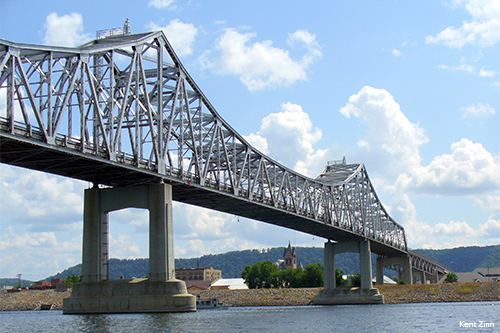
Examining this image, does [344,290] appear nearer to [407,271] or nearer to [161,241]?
[407,271]

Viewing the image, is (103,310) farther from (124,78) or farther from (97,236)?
(124,78)

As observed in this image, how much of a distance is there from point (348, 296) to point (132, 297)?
2743 inches

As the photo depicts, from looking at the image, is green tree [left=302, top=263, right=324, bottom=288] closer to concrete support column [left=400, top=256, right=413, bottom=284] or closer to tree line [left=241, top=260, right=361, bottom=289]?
tree line [left=241, top=260, right=361, bottom=289]

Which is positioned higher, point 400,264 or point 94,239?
point 94,239

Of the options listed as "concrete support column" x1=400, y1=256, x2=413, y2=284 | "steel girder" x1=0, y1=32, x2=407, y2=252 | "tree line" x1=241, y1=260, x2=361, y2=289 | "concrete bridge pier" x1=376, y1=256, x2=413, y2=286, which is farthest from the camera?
"tree line" x1=241, y1=260, x2=361, y2=289

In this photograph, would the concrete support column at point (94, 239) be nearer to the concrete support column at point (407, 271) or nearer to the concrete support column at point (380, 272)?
the concrete support column at point (380, 272)

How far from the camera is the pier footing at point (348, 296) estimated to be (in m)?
119

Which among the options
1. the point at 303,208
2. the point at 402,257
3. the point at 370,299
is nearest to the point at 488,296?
the point at 370,299

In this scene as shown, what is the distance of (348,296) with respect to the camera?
394ft

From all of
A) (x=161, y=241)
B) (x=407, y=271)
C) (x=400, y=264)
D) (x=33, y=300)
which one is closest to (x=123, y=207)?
(x=161, y=241)

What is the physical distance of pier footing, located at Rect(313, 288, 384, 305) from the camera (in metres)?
119

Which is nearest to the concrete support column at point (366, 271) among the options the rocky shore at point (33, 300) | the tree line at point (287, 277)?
the tree line at point (287, 277)

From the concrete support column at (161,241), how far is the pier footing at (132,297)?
87cm

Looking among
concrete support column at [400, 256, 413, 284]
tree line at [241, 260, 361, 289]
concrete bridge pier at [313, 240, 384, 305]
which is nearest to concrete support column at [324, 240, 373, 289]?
concrete bridge pier at [313, 240, 384, 305]
